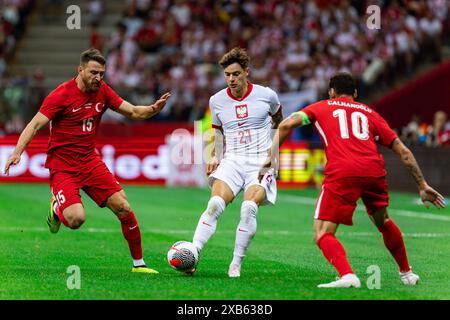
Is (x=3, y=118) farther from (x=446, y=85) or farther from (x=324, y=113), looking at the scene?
(x=324, y=113)

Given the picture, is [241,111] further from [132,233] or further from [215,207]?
[132,233]

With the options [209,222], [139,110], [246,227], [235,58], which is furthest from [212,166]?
[235,58]

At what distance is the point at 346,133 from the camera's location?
422 inches

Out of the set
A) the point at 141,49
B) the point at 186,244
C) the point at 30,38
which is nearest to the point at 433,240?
the point at 186,244

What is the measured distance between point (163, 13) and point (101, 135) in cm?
706

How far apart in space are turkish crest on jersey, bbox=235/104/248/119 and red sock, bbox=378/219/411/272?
2.13 m

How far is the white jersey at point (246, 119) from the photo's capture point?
40.5 feet

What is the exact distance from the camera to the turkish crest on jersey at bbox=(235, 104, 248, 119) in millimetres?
12328

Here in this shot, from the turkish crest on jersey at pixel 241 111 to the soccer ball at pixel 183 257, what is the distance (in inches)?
63.4
